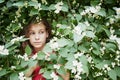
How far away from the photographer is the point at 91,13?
2.38 metres

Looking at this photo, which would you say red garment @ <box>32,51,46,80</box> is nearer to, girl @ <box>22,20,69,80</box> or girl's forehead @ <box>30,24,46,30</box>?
girl @ <box>22,20,69,80</box>

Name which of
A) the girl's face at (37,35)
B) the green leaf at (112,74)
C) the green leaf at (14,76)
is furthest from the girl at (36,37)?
the green leaf at (112,74)

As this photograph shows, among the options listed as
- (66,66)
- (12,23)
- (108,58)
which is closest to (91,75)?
(108,58)

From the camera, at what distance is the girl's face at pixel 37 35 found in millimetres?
2305

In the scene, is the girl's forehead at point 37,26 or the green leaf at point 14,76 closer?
the green leaf at point 14,76

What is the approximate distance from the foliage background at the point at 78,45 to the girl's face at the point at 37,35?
0.11 metres

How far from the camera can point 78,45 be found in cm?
209

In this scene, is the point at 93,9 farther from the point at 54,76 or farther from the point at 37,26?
the point at 54,76

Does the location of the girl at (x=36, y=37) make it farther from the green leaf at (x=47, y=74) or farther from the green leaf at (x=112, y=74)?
the green leaf at (x=112, y=74)

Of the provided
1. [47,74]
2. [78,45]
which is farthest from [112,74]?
[47,74]

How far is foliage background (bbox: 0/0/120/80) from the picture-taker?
205 centimetres

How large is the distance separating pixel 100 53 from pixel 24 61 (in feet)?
1.64

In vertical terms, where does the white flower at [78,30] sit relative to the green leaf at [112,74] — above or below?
above

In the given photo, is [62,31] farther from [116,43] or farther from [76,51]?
[116,43]
